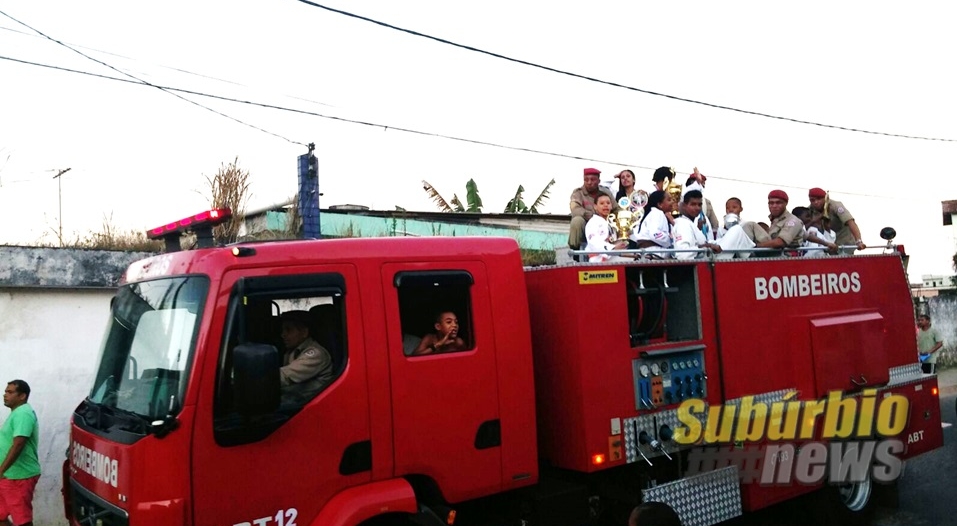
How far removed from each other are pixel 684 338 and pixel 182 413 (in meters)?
3.58

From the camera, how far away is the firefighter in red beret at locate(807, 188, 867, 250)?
832 centimetres

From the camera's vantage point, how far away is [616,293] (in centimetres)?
502

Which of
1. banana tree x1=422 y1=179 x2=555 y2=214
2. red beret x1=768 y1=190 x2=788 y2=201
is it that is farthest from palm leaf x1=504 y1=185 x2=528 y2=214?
red beret x1=768 y1=190 x2=788 y2=201

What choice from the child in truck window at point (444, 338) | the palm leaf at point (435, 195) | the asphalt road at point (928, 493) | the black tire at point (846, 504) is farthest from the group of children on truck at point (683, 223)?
the palm leaf at point (435, 195)

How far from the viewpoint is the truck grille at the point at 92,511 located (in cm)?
365

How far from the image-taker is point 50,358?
7.50m

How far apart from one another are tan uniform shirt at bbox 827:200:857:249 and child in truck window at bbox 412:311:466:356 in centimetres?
577

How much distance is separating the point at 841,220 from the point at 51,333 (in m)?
8.44

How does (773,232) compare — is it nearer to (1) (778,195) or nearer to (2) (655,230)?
(1) (778,195)

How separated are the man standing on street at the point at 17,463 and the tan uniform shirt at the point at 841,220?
8211 millimetres

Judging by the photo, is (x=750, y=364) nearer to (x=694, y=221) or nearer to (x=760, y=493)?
(x=760, y=493)

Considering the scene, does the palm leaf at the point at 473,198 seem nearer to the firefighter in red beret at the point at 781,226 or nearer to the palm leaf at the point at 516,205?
the palm leaf at the point at 516,205

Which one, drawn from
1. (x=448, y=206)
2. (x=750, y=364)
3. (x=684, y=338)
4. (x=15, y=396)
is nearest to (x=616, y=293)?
(x=684, y=338)

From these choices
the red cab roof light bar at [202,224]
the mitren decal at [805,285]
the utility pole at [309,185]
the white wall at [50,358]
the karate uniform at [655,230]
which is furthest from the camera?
the utility pole at [309,185]
